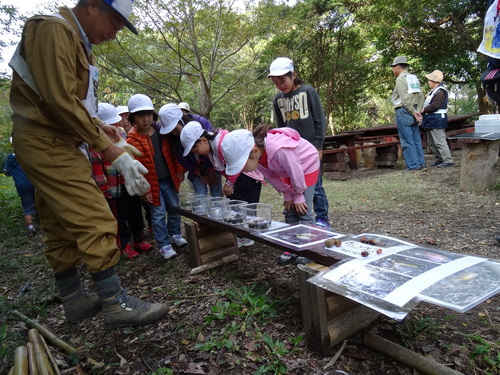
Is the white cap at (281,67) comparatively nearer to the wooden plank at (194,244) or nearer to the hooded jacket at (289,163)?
the hooded jacket at (289,163)

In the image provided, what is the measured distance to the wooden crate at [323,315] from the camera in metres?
1.50

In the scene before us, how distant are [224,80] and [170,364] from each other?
7719mm

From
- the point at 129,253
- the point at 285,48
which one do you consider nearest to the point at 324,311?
the point at 129,253

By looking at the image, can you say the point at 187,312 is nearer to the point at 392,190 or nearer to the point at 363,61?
the point at 392,190

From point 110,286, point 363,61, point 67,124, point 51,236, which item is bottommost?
point 110,286

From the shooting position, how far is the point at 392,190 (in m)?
5.10

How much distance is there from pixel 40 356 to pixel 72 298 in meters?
0.63

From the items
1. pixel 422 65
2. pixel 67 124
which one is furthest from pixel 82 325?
pixel 422 65

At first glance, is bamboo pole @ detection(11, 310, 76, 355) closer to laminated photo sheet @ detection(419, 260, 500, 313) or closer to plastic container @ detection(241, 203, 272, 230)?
plastic container @ detection(241, 203, 272, 230)

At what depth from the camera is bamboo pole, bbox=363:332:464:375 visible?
52.1 inches

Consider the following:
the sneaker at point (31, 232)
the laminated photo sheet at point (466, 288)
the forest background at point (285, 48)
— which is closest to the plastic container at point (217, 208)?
the laminated photo sheet at point (466, 288)

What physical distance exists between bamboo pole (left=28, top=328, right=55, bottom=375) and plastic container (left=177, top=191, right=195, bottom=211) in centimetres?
155

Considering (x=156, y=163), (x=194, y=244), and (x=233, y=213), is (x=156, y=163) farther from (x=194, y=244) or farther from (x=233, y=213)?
(x=233, y=213)

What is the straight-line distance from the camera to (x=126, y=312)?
188 cm
